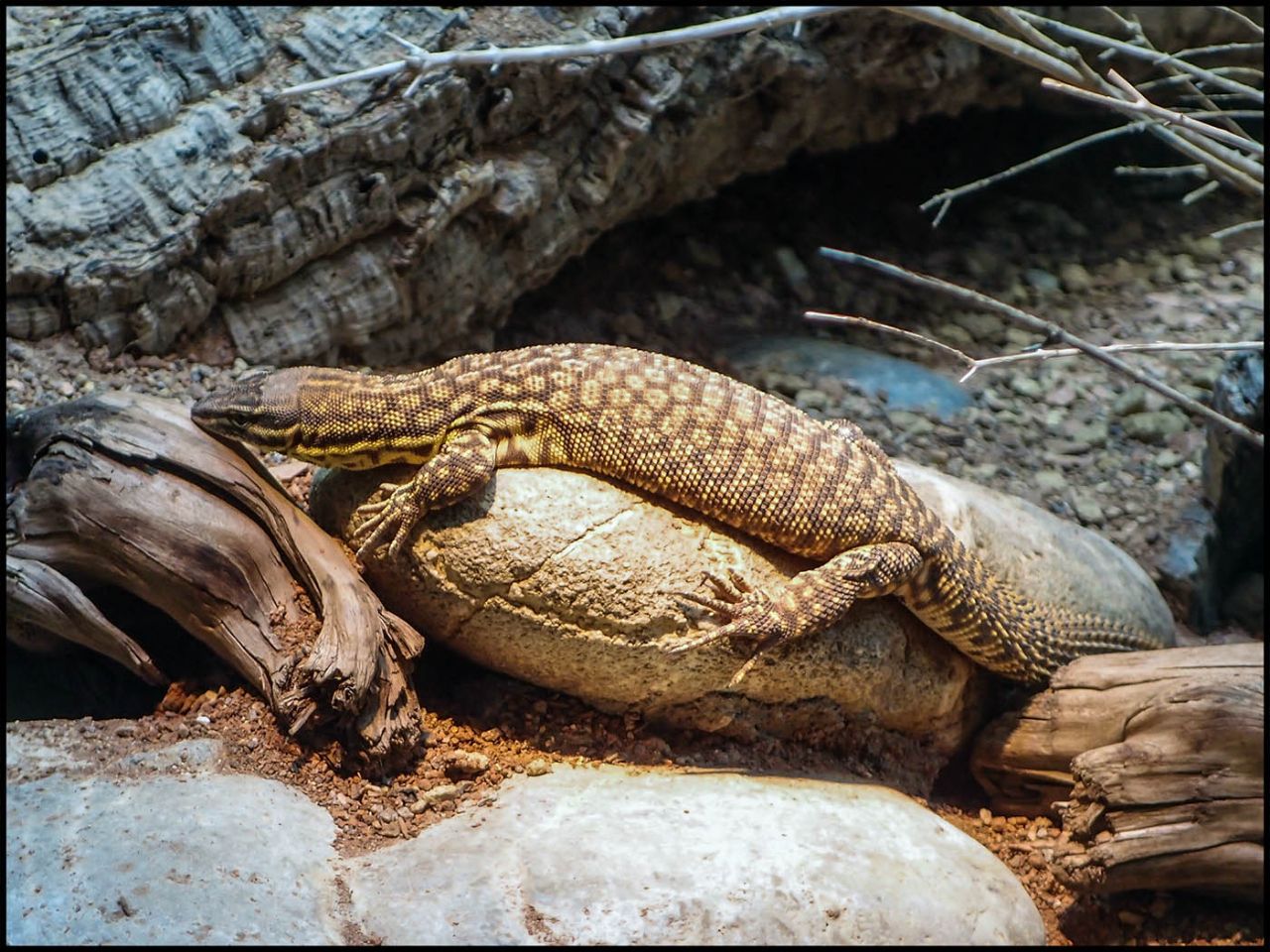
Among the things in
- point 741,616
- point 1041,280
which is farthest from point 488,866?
point 1041,280

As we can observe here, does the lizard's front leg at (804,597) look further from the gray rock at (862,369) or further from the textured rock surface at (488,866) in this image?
the gray rock at (862,369)

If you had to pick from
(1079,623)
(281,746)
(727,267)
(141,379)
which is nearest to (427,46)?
(141,379)

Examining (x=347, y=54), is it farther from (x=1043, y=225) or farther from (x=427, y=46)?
(x=1043, y=225)

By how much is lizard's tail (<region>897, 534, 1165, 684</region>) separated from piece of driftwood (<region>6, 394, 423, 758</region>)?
2.31 meters

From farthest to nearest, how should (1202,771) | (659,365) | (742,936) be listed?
1. (659,365)
2. (1202,771)
3. (742,936)

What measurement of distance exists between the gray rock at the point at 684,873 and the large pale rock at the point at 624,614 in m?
0.38

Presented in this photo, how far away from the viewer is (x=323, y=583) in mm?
4734

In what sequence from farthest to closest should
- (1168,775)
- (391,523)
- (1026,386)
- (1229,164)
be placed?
(1026,386)
(391,523)
(1168,775)
(1229,164)

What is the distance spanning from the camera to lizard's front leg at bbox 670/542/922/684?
4.80 m

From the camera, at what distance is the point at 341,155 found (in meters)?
6.39

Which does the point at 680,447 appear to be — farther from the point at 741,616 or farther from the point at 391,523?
the point at 391,523

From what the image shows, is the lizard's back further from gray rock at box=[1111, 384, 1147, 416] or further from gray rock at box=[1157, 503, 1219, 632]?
gray rock at box=[1111, 384, 1147, 416]

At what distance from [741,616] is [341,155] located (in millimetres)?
3493

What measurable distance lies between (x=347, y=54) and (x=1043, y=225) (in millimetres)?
5933
